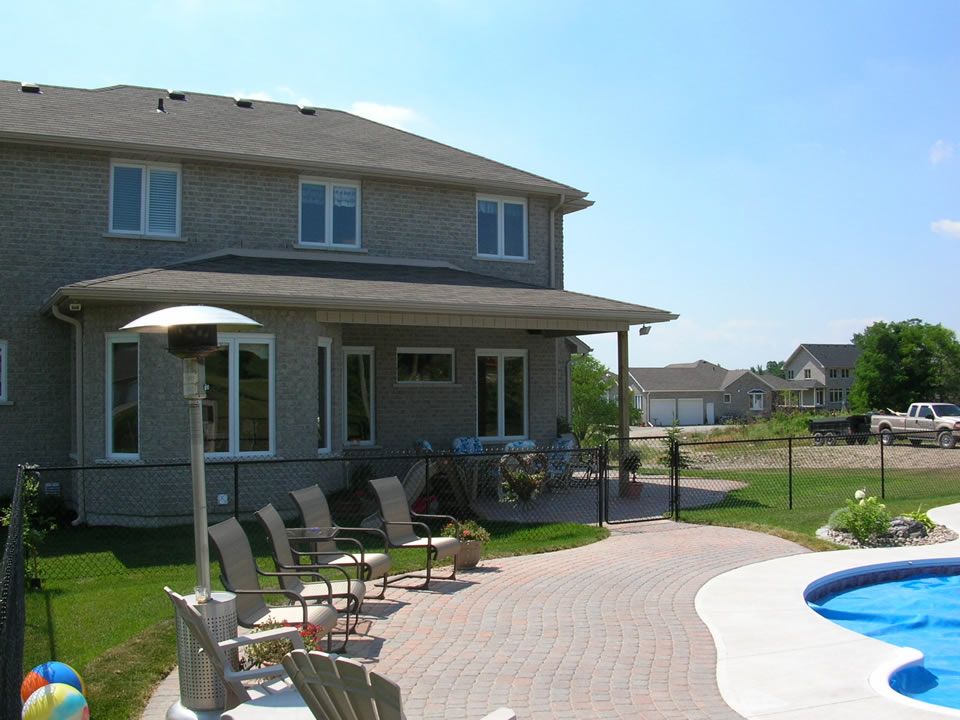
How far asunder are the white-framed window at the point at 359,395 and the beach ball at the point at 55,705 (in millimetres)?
12507

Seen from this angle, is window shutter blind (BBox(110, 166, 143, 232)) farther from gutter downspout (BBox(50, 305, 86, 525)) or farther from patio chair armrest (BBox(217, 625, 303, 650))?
patio chair armrest (BBox(217, 625, 303, 650))

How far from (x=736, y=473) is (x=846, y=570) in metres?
12.4

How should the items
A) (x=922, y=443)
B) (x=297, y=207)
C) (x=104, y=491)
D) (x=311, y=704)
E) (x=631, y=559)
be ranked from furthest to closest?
(x=922, y=443), (x=297, y=207), (x=104, y=491), (x=631, y=559), (x=311, y=704)

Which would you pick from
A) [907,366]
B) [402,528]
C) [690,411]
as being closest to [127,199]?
[402,528]

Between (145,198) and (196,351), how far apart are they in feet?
37.9

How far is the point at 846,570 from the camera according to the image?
389 inches

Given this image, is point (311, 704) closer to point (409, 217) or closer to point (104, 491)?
point (104, 491)

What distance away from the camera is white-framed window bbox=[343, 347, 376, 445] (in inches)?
698

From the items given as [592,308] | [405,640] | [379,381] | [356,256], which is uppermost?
[356,256]

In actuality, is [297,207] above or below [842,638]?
above

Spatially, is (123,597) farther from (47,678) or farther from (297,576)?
(47,678)

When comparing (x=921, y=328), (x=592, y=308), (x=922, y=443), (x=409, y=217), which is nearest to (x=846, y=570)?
(x=592, y=308)

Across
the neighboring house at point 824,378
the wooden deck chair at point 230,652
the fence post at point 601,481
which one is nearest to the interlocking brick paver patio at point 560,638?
the wooden deck chair at point 230,652

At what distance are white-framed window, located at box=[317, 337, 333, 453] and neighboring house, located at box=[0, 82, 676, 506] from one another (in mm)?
40
